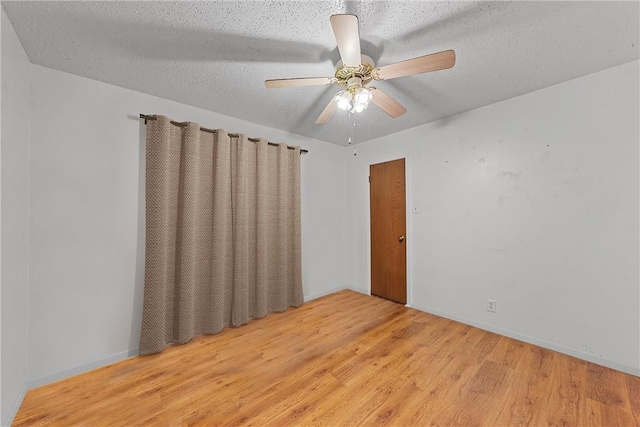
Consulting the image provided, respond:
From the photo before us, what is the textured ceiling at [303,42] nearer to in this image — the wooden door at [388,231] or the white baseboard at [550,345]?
the wooden door at [388,231]

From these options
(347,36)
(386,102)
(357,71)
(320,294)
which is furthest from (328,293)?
(347,36)

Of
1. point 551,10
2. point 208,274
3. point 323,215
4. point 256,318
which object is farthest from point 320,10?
point 256,318

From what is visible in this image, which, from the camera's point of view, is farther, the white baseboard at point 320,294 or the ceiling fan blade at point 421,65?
the white baseboard at point 320,294

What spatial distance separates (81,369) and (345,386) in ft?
6.80

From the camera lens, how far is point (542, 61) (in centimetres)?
181

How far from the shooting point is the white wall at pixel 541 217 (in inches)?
73.9

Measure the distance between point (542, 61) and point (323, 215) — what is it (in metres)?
2.76

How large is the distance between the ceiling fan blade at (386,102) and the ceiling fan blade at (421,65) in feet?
0.54

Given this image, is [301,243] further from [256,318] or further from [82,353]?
[82,353]

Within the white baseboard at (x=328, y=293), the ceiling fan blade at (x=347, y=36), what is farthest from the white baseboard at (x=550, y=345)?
the ceiling fan blade at (x=347, y=36)

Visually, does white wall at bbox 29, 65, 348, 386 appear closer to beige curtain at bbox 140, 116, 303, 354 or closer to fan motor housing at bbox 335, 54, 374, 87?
beige curtain at bbox 140, 116, 303, 354

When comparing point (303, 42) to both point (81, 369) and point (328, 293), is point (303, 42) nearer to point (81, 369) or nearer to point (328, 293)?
point (81, 369)

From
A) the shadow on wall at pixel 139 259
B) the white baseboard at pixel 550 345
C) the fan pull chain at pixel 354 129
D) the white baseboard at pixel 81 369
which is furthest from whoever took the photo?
the fan pull chain at pixel 354 129

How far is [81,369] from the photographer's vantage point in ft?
6.23
